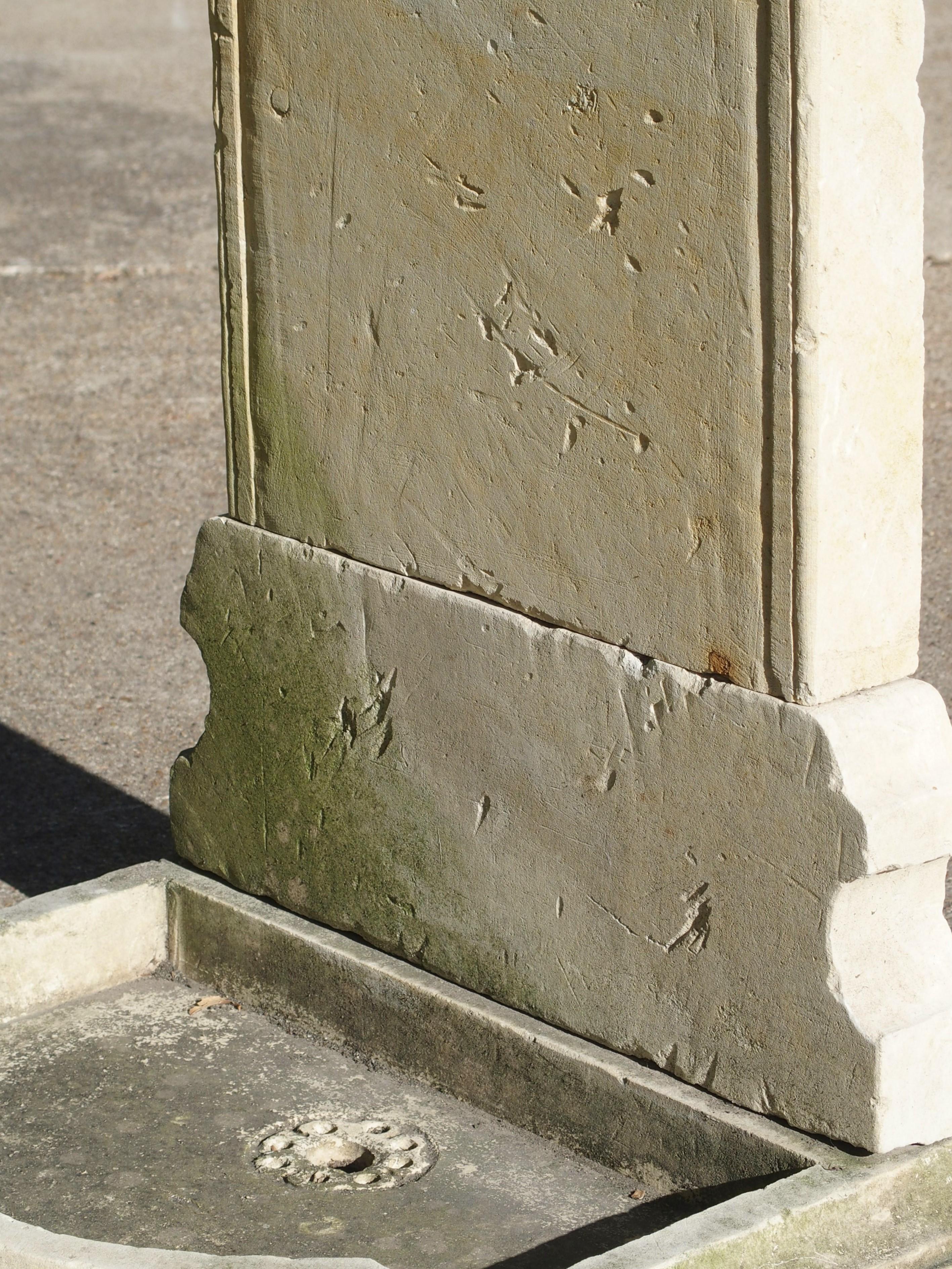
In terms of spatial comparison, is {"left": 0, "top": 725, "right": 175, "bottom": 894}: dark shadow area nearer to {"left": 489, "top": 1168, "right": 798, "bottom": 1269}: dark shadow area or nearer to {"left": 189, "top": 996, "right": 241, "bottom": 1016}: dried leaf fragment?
{"left": 189, "top": 996, "right": 241, "bottom": 1016}: dried leaf fragment

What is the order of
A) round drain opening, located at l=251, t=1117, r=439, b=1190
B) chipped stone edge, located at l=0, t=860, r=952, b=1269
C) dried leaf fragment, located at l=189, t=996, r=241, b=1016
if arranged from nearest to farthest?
chipped stone edge, located at l=0, t=860, r=952, b=1269
round drain opening, located at l=251, t=1117, r=439, b=1190
dried leaf fragment, located at l=189, t=996, r=241, b=1016

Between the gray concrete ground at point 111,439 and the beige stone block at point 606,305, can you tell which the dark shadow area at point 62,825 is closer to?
the gray concrete ground at point 111,439

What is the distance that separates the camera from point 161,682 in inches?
211

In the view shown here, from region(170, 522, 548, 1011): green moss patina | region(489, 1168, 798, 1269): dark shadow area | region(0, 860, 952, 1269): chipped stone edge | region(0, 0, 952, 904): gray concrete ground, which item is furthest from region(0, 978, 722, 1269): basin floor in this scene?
region(0, 0, 952, 904): gray concrete ground

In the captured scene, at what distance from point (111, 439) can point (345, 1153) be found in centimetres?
459

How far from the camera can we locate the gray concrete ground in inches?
193

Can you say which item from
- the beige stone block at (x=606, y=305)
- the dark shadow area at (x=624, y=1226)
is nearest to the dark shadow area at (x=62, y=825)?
the beige stone block at (x=606, y=305)

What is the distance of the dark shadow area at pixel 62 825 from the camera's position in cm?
439

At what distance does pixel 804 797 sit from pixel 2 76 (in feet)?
39.0

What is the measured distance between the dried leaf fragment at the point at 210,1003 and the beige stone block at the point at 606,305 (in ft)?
2.98

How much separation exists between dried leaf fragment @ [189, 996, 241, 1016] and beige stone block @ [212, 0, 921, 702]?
0.91 metres

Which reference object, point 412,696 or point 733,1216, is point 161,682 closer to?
point 412,696

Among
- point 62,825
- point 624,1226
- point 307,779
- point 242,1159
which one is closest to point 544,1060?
point 624,1226

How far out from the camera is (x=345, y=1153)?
9.99 ft
